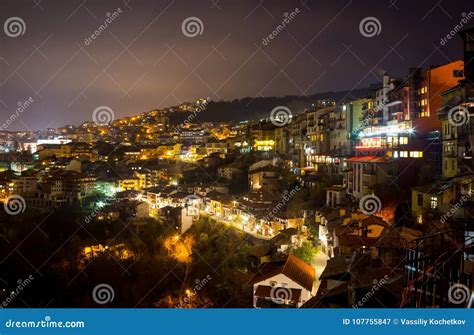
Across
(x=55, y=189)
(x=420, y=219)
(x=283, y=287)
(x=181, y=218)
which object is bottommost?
(x=283, y=287)

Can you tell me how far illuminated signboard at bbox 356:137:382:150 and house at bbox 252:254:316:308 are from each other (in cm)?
385

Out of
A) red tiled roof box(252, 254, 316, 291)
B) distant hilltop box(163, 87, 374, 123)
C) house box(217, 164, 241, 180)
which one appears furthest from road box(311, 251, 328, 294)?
distant hilltop box(163, 87, 374, 123)

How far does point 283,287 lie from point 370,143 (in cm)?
457

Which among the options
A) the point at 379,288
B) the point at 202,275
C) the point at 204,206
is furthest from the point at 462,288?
the point at 204,206

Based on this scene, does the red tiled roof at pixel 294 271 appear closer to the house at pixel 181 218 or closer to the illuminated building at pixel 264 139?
the house at pixel 181 218

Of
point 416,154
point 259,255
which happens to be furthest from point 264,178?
point 416,154

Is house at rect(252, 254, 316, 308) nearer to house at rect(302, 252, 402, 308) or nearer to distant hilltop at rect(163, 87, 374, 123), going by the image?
house at rect(302, 252, 402, 308)

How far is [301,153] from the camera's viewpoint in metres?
11.9

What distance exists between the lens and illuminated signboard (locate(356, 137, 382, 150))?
8.41 m

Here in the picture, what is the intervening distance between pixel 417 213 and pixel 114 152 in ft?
52.5

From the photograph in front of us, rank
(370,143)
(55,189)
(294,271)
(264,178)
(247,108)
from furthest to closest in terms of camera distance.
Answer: (247,108), (55,189), (264,178), (370,143), (294,271)

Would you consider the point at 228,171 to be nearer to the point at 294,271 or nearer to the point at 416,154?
the point at 416,154

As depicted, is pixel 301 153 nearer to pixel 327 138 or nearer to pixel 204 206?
pixel 327 138

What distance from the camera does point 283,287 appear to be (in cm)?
525
